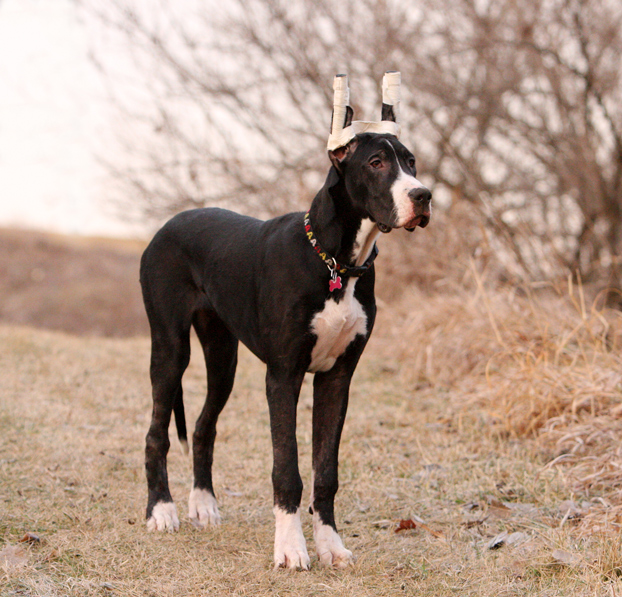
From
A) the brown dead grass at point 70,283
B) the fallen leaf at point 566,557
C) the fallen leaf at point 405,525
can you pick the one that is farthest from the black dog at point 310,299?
the brown dead grass at point 70,283

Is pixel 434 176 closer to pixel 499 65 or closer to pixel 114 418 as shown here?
pixel 499 65

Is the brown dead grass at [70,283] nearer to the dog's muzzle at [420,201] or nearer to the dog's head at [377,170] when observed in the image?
the dog's head at [377,170]

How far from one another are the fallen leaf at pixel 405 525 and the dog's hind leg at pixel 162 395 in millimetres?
1080

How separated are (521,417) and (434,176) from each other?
4.99 metres

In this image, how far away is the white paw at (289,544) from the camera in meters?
3.06

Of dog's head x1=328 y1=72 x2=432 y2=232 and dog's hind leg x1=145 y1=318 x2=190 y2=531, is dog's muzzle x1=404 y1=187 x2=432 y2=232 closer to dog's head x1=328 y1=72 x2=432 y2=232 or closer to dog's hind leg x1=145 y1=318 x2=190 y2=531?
dog's head x1=328 y1=72 x2=432 y2=232

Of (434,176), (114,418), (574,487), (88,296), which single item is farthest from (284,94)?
(88,296)

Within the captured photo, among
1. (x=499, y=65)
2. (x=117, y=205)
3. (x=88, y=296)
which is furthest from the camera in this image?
(x=88, y=296)

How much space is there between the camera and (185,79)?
9367 mm

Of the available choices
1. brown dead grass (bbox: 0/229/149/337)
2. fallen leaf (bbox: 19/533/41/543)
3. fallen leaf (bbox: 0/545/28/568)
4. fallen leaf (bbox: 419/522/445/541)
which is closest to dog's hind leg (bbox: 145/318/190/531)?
fallen leaf (bbox: 19/533/41/543)

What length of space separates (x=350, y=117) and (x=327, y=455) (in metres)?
1.47

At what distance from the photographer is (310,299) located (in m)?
3.11

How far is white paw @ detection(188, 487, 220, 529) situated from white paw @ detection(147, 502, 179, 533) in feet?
0.33

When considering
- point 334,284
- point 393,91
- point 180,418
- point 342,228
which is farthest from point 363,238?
point 180,418
